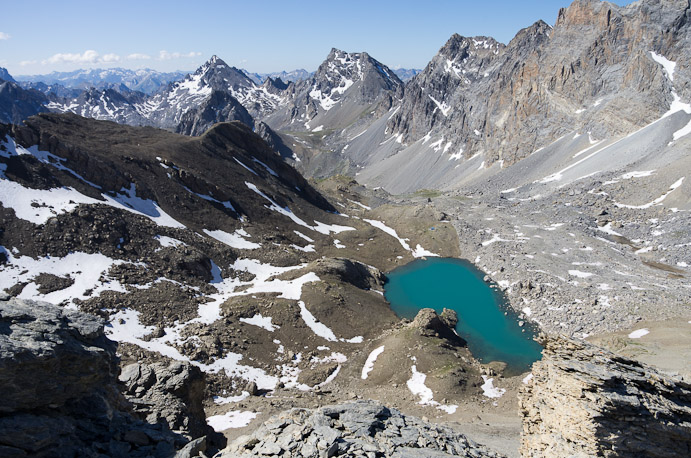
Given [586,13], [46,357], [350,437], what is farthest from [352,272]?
[586,13]

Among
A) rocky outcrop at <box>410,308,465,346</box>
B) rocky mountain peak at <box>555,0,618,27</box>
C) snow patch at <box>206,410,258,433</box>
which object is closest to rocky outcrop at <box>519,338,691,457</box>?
snow patch at <box>206,410,258,433</box>

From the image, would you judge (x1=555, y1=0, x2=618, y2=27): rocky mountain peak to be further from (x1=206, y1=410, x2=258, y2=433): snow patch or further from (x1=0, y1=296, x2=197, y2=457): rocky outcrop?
(x1=0, y1=296, x2=197, y2=457): rocky outcrop

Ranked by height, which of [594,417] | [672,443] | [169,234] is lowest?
[169,234]

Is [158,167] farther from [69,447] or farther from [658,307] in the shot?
[658,307]

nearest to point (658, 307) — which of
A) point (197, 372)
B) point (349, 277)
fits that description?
point (349, 277)

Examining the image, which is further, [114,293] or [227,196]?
[227,196]


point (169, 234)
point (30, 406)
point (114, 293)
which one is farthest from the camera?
point (169, 234)

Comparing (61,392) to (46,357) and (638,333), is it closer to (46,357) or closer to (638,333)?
(46,357)

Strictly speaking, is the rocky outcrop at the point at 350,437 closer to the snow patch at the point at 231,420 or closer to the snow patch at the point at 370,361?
the snow patch at the point at 231,420
